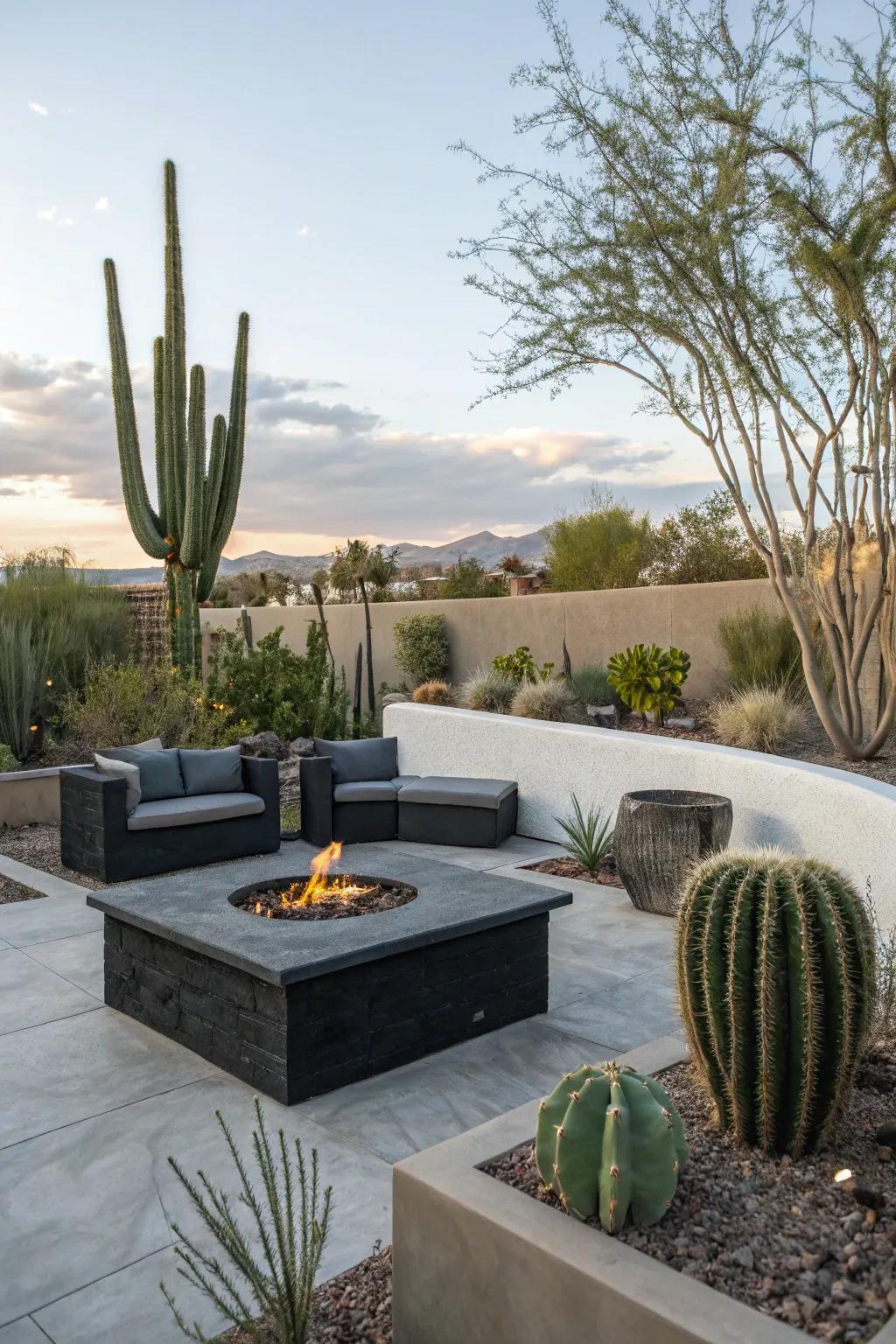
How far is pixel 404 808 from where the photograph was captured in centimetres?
739

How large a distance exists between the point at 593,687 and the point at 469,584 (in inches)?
438

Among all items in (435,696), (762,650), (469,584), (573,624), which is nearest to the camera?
(762,650)

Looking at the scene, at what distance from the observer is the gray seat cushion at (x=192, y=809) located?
6383 mm

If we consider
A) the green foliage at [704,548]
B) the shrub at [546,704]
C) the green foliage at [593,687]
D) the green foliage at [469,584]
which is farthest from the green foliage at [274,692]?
the green foliage at [469,584]

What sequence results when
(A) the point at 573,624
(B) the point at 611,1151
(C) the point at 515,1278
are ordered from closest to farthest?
(C) the point at 515,1278 → (B) the point at 611,1151 → (A) the point at 573,624

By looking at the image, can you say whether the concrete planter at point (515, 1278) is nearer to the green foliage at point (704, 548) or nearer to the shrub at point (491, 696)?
the shrub at point (491, 696)

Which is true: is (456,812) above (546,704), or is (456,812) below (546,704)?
below

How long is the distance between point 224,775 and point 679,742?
3.12 m

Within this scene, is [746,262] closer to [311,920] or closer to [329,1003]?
[311,920]

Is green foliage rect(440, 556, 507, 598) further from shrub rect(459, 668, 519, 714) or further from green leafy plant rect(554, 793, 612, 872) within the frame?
green leafy plant rect(554, 793, 612, 872)

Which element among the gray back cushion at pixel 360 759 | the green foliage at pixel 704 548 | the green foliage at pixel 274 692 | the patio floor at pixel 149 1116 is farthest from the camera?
the green foliage at pixel 704 548

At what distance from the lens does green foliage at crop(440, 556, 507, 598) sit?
1989 centimetres

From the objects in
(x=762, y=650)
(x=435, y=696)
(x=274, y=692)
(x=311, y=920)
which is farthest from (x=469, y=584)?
(x=311, y=920)

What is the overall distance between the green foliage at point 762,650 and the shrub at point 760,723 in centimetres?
83
